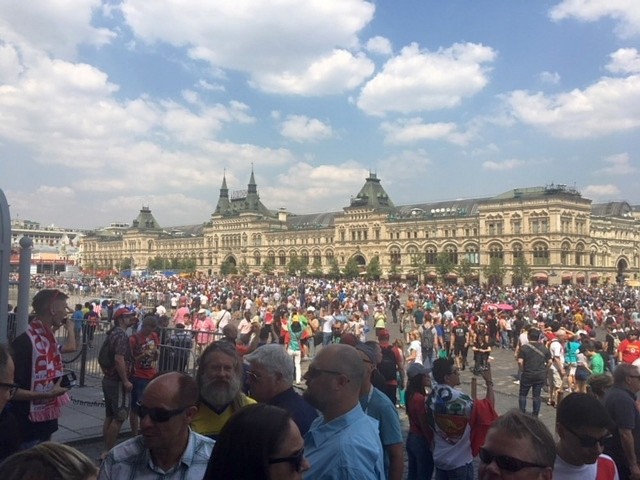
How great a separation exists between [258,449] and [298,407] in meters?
1.75

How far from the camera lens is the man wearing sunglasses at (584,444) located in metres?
3.24

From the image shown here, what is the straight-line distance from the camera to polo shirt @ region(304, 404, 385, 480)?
275 centimetres

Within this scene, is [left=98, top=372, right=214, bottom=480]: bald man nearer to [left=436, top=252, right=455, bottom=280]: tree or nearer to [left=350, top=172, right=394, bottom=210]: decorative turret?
[left=436, top=252, right=455, bottom=280]: tree

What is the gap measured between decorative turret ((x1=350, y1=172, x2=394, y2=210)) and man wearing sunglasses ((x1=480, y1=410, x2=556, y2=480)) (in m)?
94.8

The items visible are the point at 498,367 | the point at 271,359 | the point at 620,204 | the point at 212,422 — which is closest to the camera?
the point at 212,422

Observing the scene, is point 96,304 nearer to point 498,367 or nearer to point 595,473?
point 498,367

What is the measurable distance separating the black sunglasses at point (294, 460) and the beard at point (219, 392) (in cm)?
172

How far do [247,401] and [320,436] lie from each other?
976mm

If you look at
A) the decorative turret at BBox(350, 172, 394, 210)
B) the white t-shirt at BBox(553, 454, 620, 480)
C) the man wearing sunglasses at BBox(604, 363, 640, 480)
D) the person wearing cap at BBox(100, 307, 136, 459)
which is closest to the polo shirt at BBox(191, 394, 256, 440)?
the white t-shirt at BBox(553, 454, 620, 480)

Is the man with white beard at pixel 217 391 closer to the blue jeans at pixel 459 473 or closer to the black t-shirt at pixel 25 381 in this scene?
the black t-shirt at pixel 25 381

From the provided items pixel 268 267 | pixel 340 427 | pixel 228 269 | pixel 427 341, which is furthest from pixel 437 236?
pixel 340 427

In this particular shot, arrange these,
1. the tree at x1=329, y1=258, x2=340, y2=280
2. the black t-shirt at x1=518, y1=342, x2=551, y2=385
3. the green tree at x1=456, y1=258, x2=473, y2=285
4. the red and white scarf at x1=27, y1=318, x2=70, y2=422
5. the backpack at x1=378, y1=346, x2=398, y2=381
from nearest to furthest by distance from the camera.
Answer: the red and white scarf at x1=27, y1=318, x2=70, y2=422 → the backpack at x1=378, y1=346, x2=398, y2=381 → the black t-shirt at x1=518, y1=342, x2=551, y2=385 → the green tree at x1=456, y1=258, x2=473, y2=285 → the tree at x1=329, y1=258, x2=340, y2=280

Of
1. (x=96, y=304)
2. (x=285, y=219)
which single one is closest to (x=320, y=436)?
(x=96, y=304)

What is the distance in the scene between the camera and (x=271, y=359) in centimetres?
387
